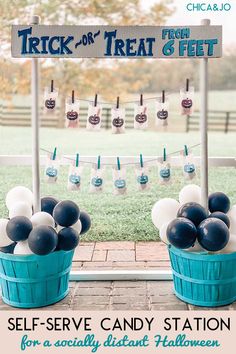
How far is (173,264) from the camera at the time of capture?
8.27ft

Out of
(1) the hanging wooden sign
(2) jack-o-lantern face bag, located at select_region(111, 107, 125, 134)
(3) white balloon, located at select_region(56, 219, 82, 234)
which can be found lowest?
(3) white balloon, located at select_region(56, 219, 82, 234)

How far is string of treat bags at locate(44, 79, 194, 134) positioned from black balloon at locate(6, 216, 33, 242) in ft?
1.71

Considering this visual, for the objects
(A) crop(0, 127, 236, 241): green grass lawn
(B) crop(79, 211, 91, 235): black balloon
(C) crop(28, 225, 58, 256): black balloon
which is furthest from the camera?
(A) crop(0, 127, 236, 241): green grass lawn

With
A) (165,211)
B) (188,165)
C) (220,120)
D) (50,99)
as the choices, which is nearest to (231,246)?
(165,211)

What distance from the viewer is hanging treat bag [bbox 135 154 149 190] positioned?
8.32 feet

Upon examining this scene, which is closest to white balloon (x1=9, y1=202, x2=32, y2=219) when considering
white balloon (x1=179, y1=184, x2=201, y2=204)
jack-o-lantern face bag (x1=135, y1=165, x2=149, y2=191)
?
jack-o-lantern face bag (x1=135, y1=165, x2=149, y2=191)

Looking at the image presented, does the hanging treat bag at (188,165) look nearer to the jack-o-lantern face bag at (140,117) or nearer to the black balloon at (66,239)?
the jack-o-lantern face bag at (140,117)

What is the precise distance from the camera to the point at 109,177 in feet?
14.1

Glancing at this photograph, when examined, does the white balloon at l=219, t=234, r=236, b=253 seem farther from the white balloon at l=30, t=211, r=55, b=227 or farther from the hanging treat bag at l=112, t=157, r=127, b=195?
the white balloon at l=30, t=211, r=55, b=227

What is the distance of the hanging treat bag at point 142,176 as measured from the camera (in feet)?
8.32

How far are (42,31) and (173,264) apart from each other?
1299mm

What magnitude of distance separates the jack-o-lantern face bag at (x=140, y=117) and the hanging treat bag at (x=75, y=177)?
1.13ft

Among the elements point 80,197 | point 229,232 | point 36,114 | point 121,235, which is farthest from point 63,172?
point 229,232

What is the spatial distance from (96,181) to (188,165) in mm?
470
